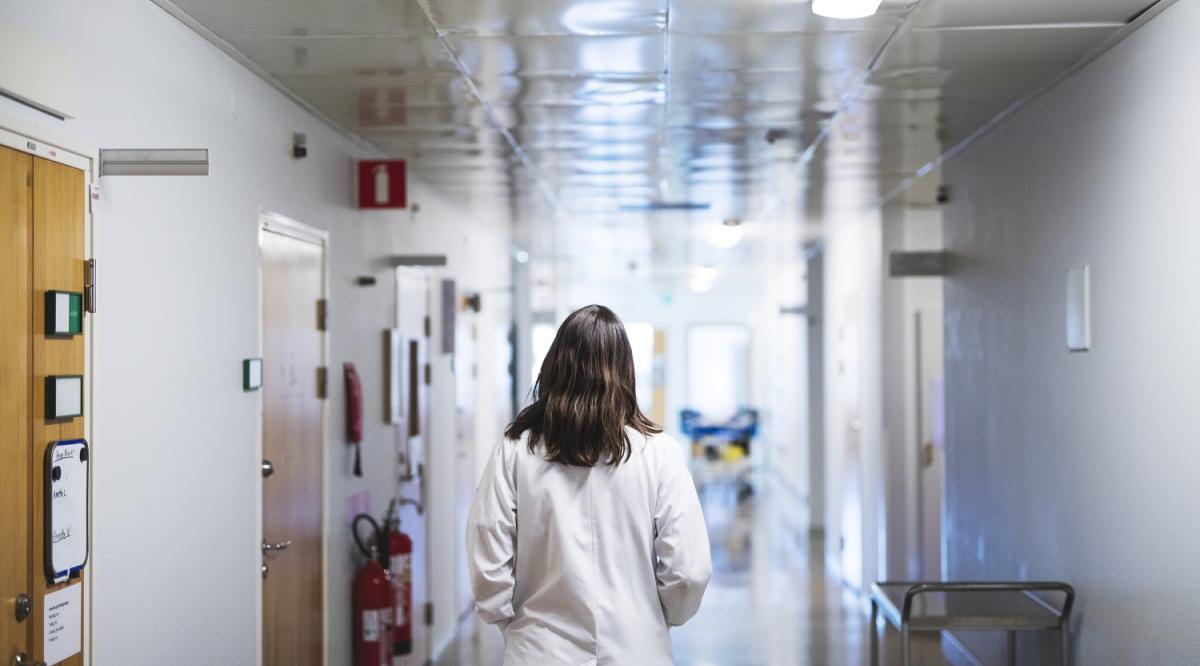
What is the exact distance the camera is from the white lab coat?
238 cm

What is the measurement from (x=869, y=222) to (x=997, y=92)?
3.66m

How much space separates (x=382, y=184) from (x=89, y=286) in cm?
242

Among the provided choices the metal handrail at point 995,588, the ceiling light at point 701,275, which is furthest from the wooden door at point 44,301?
the ceiling light at point 701,275

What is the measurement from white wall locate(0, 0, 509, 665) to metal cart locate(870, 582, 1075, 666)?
7.05 ft

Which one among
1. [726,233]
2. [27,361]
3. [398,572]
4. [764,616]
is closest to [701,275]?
[726,233]

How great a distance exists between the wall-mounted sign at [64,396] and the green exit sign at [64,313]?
0.32 ft

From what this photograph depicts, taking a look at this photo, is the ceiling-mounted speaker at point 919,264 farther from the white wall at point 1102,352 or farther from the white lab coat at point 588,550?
the white lab coat at point 588,550

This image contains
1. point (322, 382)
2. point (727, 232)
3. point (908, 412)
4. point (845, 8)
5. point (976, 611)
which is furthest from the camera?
point (727, 232)

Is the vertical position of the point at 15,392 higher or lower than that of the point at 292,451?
higher

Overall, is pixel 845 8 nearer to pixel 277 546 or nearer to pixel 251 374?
pixel 251 374

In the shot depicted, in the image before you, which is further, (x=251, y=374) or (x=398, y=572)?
(x=398, y=572)

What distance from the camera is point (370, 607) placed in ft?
15.8

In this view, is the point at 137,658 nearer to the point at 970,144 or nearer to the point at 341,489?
the point at 341,489

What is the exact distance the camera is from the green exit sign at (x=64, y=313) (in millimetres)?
2369
